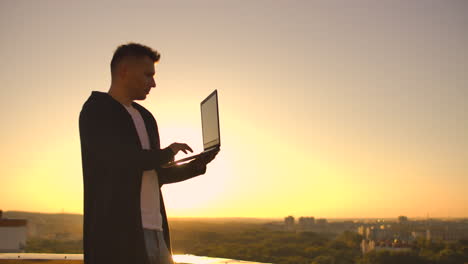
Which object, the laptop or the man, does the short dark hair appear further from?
the laptop

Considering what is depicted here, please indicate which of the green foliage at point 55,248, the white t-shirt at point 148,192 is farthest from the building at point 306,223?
the white t-shirt at point 148,192

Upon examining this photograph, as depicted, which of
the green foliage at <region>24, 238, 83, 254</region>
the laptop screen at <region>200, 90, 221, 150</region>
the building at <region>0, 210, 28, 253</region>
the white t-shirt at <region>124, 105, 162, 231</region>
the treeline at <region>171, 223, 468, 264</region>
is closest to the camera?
the white t-shirt at <region>124, 105, 162, 231</region>

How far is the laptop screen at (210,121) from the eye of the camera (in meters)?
2.31

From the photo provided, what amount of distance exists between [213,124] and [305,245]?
73.5m

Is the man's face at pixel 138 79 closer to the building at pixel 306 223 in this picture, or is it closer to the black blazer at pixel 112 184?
the black blazer at pixel 112 184

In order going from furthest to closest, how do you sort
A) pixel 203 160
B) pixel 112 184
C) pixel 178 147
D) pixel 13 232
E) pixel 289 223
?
pixel 289 223 → pixel 13 232 → pixel 203 160 → pixel 178 147 → pixel 112 184

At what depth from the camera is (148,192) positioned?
208cm

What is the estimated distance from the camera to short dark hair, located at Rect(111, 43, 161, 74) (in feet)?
7.26

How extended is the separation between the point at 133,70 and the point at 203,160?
524 millimetres

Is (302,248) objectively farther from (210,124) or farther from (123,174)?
(123,174)

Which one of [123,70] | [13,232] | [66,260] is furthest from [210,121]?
[13,232]

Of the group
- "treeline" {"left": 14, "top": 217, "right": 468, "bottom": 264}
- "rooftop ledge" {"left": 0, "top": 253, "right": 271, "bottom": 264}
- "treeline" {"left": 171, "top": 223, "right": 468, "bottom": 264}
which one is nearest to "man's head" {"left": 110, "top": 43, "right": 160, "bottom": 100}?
"rooftop ledge" {"left": 0, "top": 253, "right": 271, "bottom": 264}

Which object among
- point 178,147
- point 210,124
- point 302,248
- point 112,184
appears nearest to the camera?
point 112,184

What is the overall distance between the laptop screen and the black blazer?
35 centimetres
